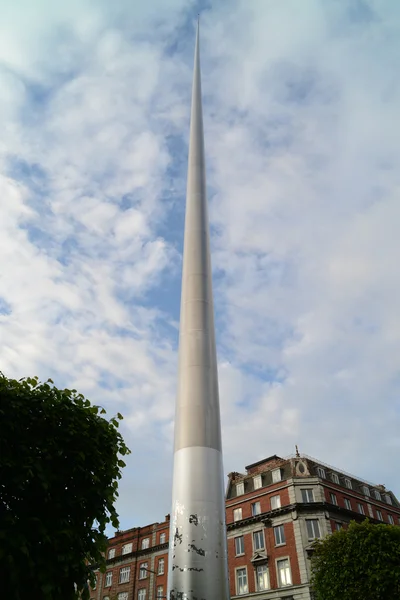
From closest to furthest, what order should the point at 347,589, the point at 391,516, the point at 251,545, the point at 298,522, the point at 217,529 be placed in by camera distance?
the point at 217,529, the point at 347,589, the point at 298,522, the point at 251,545, the point at 391,516

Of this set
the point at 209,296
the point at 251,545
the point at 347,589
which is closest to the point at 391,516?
the point at 251,545

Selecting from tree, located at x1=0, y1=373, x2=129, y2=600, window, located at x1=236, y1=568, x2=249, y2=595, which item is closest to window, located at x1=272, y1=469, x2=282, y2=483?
window, located at x1=236, y1=568, x2=249, y2=595

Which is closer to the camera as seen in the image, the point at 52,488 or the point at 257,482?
the point at 52,488

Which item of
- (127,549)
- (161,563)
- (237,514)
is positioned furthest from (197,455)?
(127,549)

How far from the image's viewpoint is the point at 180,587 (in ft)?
38.0

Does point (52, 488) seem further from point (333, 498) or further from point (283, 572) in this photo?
point (333, 498)

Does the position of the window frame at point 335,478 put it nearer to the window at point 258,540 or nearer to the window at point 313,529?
the window at point 313,529

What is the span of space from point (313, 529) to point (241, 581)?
35.4 feet

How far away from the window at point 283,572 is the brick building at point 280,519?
0.09m

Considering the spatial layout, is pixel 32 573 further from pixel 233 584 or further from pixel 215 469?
pixel 233 584

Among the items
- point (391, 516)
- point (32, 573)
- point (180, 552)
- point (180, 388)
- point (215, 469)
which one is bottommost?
point (32, 573)

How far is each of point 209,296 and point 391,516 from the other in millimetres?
55975

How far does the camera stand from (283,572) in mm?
48781

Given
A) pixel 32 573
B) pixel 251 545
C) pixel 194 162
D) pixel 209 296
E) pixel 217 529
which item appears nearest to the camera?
pixel 32 573
